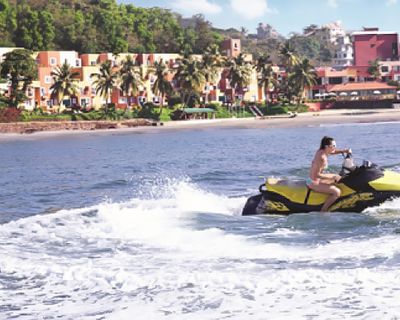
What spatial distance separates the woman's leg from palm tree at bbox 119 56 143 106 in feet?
248

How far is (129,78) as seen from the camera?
8906cm

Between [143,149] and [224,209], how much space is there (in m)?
32.7

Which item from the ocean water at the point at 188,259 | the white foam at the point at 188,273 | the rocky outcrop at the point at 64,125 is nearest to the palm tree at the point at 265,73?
the rocky outcrop at the point at 64,125

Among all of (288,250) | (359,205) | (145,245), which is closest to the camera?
(288,250)

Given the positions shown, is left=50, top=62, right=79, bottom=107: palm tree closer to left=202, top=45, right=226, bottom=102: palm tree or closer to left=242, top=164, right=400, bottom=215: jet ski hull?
left=202, top=45, right=226, bottom=102: palm tree

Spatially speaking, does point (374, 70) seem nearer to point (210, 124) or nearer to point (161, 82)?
point (161, 82)

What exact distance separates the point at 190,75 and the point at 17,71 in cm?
2068

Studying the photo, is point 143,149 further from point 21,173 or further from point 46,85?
point 46,85

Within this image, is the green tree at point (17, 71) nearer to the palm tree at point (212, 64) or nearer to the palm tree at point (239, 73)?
the palm tree at point (212, 64)

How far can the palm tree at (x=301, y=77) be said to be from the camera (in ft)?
338

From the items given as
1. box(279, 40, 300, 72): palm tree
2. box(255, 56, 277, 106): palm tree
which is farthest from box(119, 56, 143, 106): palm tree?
box(279, 40, 300, 72): palm tree

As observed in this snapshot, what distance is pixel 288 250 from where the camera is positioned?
11609 mm

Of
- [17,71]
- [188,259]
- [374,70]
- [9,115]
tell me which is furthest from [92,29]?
[188,259]

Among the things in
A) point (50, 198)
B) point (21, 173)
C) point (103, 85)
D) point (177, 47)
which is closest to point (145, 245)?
point (50, 198)
